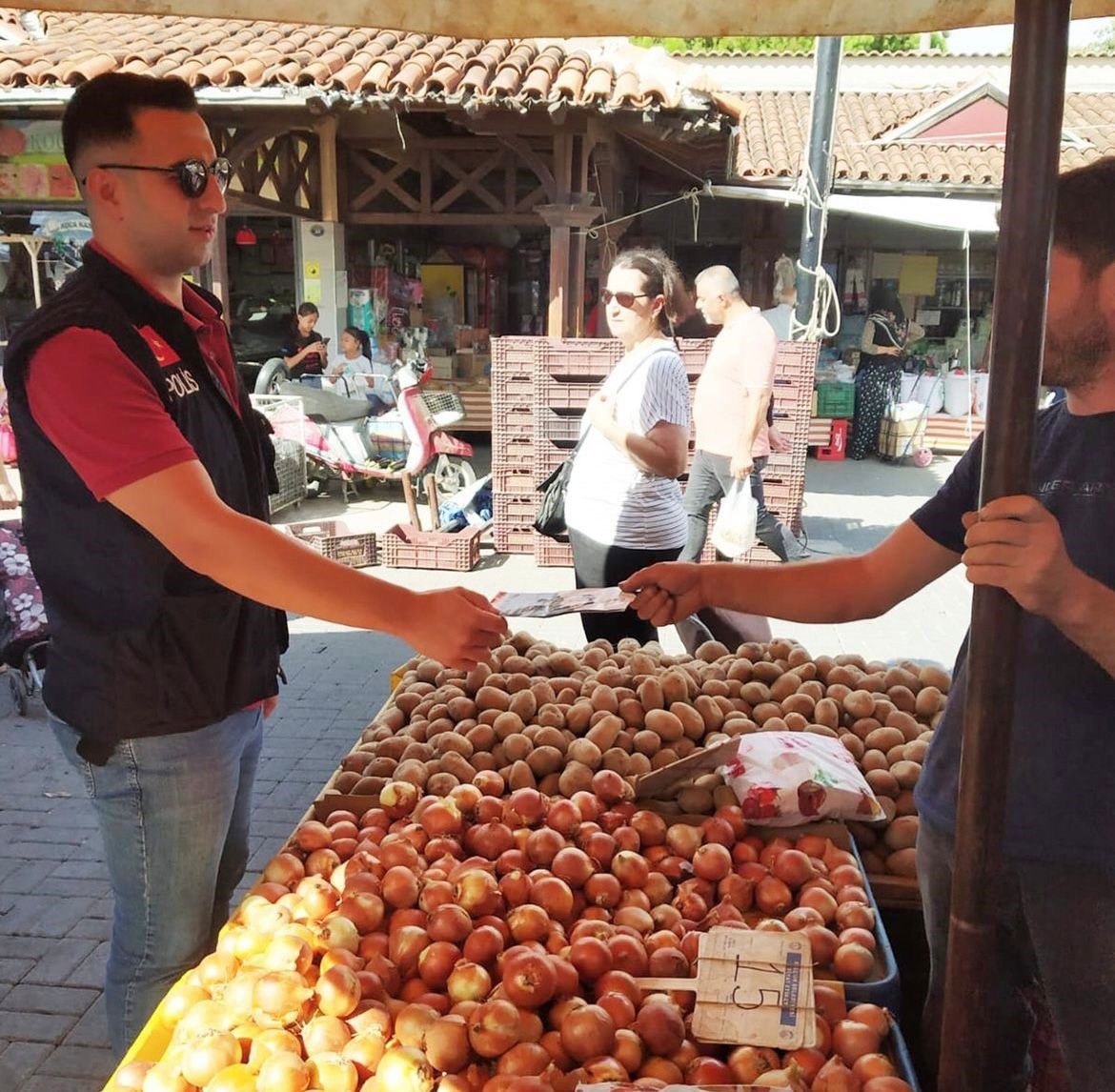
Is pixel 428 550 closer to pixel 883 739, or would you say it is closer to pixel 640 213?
pixel 883 739

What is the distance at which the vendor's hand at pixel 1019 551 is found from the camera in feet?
4.20

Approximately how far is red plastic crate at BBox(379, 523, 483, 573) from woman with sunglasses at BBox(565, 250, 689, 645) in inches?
155

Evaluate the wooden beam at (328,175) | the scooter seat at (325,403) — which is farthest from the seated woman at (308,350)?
the wooden beam at (328,175)

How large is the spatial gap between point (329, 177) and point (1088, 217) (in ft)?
36.5

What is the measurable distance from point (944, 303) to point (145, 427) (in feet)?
54.3

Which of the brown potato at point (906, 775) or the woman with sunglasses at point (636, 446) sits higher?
the woman with sunglasses at point (636, 446)

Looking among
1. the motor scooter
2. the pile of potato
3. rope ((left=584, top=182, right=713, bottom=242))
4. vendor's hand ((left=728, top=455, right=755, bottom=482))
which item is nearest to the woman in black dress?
rope ((left=584, top=182, right=713, bottom=242))

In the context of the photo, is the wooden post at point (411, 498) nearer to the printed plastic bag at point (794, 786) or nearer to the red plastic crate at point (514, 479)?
the red plastic crate at point (514, 479)

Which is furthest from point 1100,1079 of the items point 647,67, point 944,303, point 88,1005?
point 944,303

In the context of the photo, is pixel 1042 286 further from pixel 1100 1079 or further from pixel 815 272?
pixel 815 272

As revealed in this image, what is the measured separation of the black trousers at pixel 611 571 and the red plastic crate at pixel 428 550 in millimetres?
3834

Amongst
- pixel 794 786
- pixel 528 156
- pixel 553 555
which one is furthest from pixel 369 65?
pixel 794 786

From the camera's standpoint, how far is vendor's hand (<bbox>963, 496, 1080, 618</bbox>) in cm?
128

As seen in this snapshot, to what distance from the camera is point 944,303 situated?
16406 millimetres
